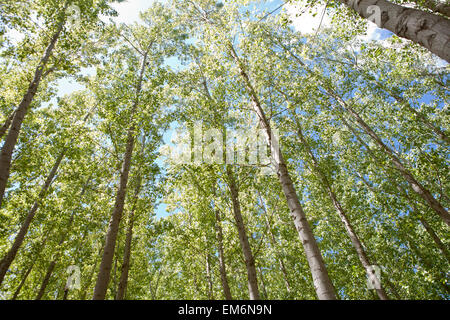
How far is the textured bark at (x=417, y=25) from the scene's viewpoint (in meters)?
2.57

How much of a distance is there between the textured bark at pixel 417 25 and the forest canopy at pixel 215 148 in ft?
0.05

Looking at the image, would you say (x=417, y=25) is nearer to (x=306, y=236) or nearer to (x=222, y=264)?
(x=306, y=236)

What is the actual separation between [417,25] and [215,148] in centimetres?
634

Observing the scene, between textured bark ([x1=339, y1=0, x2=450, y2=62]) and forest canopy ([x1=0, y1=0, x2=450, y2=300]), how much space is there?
16 millimetres

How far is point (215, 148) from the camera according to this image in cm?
841

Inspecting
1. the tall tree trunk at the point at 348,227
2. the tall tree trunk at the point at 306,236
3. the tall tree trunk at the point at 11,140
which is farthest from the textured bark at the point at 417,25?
the tall tree trunk at the point at 348,227

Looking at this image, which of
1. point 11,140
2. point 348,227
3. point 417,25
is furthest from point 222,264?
point 417,25

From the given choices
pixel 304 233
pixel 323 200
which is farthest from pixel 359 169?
pixel 304 233

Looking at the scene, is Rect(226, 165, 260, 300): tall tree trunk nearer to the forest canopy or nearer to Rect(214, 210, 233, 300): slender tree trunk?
the forest canopy

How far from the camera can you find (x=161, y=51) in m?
14.2

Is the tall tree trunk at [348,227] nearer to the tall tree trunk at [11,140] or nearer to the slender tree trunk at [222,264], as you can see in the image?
the slender tree trunk at [222,264]

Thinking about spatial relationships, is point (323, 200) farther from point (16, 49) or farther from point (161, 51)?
point (16, 49)

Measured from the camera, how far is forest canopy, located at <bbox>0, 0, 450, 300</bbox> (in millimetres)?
7289
